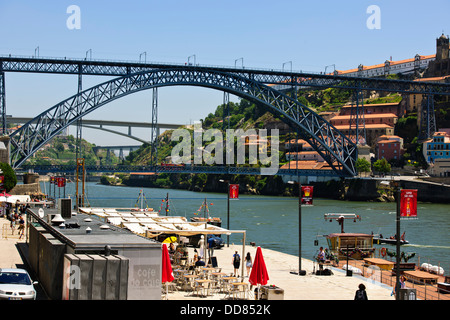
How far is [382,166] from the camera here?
97.7 metres

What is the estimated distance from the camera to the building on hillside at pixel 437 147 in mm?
97438

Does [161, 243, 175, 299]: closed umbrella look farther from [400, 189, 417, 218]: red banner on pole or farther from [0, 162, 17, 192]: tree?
[0, 162, 17, 192]: tree

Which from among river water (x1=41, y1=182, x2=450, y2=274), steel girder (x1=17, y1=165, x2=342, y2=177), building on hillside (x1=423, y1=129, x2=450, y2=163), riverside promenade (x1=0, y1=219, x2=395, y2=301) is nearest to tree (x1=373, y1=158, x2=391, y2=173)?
building on hillside (x1=423, y1=129, x2=450, y2=163)

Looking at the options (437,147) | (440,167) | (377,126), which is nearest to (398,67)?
(377,126)

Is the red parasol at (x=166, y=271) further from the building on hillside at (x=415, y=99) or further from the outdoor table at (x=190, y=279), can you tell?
the building on hillside at (x=415, y=99)

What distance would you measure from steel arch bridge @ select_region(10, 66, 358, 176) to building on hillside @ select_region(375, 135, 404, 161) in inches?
540

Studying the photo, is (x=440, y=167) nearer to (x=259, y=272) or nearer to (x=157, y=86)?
(x=157, y=86)

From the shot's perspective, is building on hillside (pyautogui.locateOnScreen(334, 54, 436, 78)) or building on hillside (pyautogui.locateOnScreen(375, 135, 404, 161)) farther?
building on hillside (pyautogui.locateOnScreen(334, 54, 436, 78))

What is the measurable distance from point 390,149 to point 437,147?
1092 centimetres

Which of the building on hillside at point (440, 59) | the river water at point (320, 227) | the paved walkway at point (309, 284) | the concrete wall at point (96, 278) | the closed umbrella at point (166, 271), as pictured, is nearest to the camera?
the concrete wall at point (96, 278)

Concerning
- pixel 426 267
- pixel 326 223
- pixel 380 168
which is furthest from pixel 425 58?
pixel 426 267

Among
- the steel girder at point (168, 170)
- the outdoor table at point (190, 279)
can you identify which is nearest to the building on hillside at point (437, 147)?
the steel girder at point (168, 170)

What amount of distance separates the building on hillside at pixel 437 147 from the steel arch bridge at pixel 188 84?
1312 centimetres

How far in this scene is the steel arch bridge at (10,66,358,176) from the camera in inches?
2842
